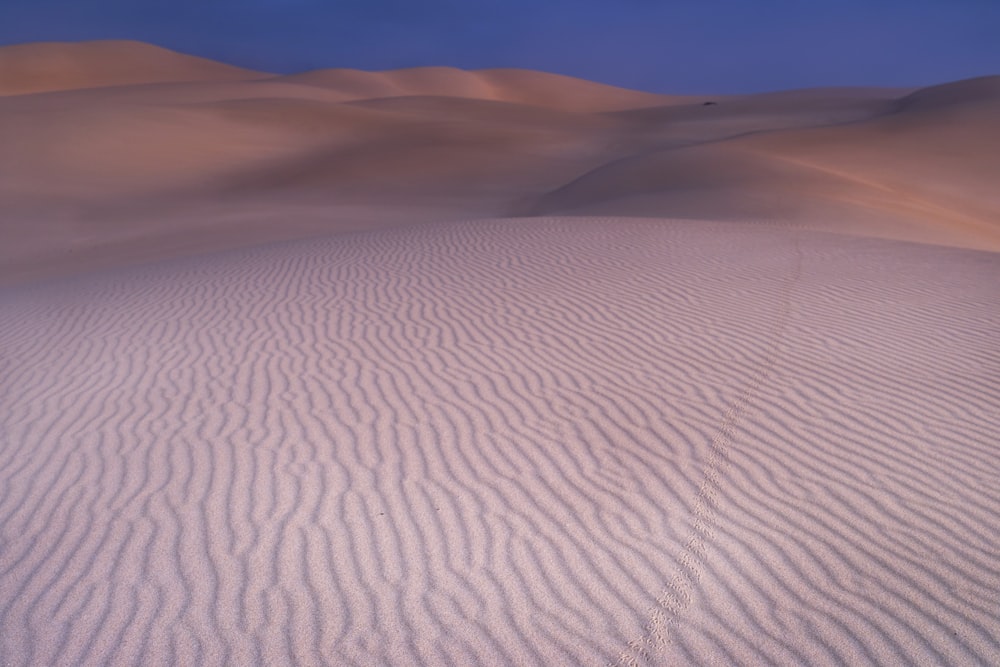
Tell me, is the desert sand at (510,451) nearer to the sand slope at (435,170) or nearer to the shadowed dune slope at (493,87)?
the sand slope at (435,170)

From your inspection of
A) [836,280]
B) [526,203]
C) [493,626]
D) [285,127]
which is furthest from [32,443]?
[285,127]

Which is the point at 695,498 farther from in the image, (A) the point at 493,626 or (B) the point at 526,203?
(B) the point at 526,203

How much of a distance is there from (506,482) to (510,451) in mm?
428

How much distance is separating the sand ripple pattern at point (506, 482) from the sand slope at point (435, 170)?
28.4 feet

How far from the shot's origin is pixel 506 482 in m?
4.77

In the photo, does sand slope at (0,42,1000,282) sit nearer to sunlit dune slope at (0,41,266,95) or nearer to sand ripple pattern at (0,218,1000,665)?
sand ripple pattern at (0,218,1000,665)

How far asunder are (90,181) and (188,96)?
32.9m

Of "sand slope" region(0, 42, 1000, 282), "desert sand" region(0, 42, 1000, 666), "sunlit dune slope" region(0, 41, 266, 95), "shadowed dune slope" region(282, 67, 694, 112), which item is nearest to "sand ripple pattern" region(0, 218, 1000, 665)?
"desert sand" region(0, 42, 1000, 666)

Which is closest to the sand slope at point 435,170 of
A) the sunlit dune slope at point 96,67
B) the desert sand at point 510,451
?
the desert sand at point 510,451

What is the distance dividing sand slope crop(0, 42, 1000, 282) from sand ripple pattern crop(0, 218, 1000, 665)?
8651mm

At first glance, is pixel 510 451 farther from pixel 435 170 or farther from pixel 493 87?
pixel 493 87

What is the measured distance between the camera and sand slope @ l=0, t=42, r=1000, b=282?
59.8 feet

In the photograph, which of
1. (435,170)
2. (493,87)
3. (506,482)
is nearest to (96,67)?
(493,87)

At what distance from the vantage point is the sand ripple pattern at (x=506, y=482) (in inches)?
139
